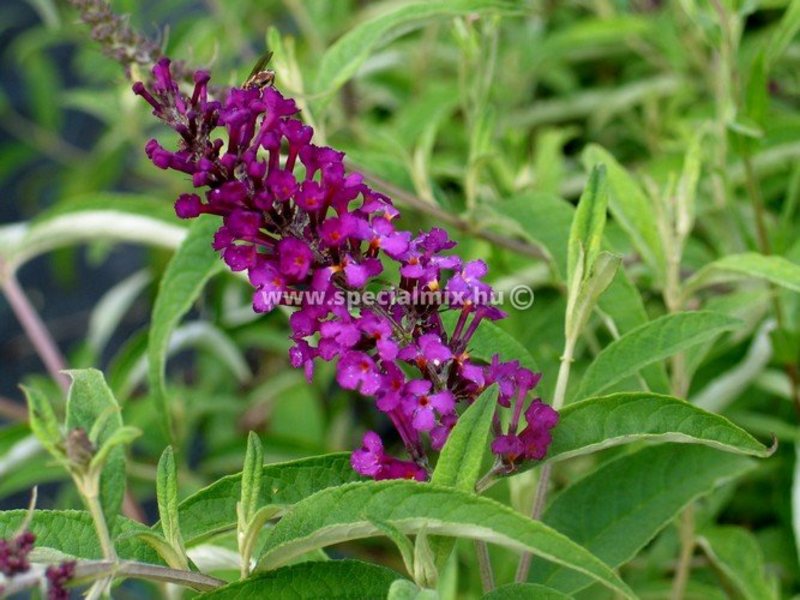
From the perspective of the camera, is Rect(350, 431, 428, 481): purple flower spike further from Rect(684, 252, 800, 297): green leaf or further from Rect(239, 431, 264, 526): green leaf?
Rect(684, 252, 800, 297): green leaf

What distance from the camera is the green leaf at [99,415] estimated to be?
79 cm

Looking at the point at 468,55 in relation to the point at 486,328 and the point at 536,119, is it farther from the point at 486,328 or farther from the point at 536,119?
the point at 536,119

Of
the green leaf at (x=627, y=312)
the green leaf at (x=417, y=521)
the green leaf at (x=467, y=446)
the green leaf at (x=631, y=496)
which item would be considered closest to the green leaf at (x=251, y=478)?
the green leaf at (x=417, y=521)

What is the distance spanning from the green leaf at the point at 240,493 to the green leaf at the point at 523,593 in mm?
170

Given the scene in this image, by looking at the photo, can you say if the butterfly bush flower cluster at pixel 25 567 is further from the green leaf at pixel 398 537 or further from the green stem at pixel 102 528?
the green leaf at pixel 398 537

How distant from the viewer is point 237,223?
0.78 meters

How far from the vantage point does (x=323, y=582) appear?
0.82m

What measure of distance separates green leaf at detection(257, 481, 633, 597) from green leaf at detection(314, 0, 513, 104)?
Result: 56 cm

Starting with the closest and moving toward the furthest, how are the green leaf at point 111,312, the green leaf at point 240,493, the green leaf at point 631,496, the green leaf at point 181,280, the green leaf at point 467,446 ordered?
the green leaf at point 467,446 < the green leaf at point 240,493 < the green leaf at point 631,496 < the green leaf at point 181,280 < the green leaf at point 111,312

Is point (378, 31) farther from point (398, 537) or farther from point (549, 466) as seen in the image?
point (398, 537)

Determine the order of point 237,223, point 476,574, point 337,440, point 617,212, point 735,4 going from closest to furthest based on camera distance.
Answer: point 237,223 < point 617,212 < point 735,4 < point 476,574 < point 337,440

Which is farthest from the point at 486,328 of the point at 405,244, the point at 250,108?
the point at 250,108

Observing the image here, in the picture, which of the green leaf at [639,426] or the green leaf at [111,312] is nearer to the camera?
the green leaf at [639,426]

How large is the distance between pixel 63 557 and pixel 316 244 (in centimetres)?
32
